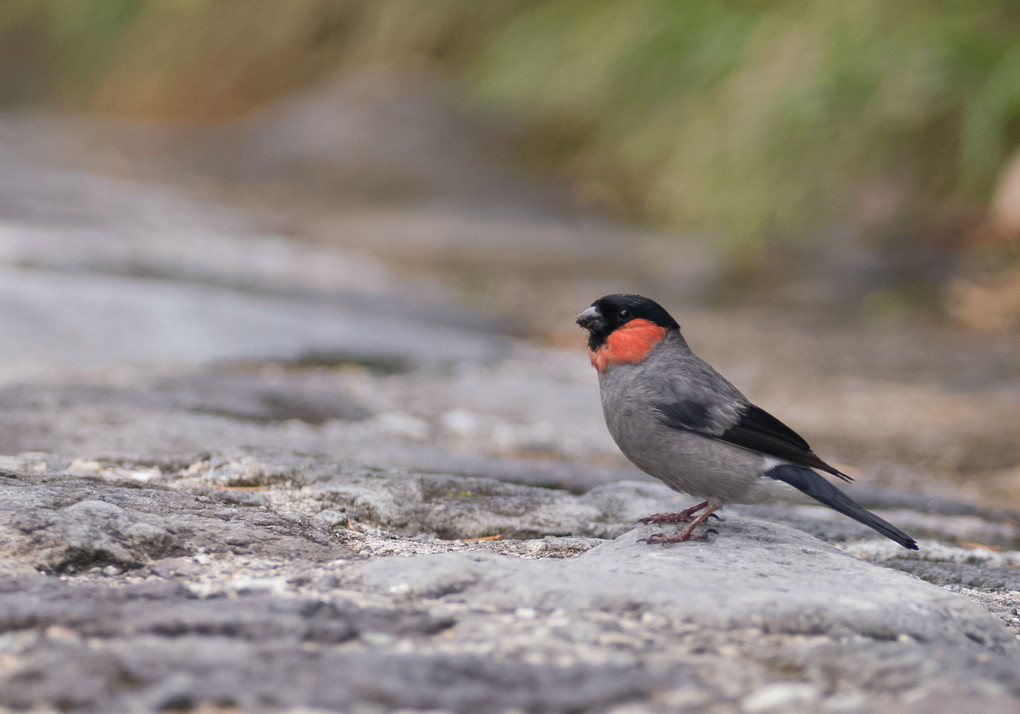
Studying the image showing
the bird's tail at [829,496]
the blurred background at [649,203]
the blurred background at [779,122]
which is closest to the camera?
the bird's tail at [829,496]

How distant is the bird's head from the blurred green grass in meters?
4.80

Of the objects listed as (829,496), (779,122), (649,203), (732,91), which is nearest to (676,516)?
(829,496)

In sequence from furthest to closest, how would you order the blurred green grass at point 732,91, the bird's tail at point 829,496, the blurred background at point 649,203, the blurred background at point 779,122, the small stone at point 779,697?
Answer: the blurred green grass at point 732,91
the blurred background at point 779,122
the blurred background at point 649,203
the bird's tail at point 829,496
the small stone at point 779,697

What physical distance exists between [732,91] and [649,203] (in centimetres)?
217

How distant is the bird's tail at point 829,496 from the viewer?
198 centimetres

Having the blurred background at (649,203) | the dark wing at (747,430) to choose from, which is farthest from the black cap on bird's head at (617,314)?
the blurred background at (649,203)

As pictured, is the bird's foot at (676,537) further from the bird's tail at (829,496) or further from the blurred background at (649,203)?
the blurred background at (649,203)

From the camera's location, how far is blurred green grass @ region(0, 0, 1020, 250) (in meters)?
6.66

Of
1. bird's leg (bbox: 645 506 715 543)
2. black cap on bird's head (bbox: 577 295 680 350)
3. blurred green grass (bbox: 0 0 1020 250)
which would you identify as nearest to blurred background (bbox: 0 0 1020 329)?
blurred green grass (bbox: 0 0 1020 250)

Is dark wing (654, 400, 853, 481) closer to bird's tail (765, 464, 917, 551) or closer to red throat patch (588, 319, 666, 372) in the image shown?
bird's tail (765, 464, 917, 551)

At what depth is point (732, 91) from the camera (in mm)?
7473

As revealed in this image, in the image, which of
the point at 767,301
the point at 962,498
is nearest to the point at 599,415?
the point at 962,498

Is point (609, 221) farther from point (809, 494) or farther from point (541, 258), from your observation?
point (809, 494)

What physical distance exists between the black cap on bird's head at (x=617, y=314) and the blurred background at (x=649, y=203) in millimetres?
1405
